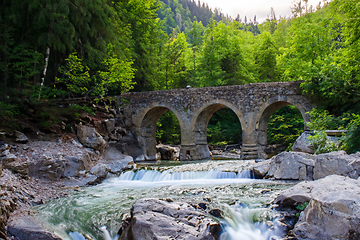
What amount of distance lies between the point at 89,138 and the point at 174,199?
7442 millimetres

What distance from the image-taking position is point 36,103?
11617 millimetres

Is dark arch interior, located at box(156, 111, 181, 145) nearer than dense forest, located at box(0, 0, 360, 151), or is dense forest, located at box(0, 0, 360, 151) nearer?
dense forest, located at box(0, 0, 360, 151)

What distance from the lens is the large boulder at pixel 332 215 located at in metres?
4.29

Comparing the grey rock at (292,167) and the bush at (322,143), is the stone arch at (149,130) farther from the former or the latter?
the bush at (322,143)

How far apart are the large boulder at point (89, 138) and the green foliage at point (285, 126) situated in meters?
14.3

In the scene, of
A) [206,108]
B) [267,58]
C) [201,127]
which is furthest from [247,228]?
[267,58]

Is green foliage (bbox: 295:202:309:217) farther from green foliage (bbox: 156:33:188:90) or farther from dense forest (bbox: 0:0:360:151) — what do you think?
green foliage (bbox: 156:33:188:90)

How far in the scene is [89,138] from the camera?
13.1m

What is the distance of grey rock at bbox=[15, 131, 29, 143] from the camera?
388 inches

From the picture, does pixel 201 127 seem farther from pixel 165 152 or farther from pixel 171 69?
pixel 171 69

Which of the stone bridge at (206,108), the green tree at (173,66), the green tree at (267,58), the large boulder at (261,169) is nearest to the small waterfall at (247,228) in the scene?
the large boulder at (261,169)

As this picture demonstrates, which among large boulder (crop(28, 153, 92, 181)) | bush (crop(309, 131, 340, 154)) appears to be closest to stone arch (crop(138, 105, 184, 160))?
large boulder (crop(28, 153, 92, 181))

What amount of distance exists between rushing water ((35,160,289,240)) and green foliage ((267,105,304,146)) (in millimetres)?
13563

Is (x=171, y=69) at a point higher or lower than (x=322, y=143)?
higher
